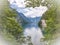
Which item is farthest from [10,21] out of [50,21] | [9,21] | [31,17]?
[50,21]

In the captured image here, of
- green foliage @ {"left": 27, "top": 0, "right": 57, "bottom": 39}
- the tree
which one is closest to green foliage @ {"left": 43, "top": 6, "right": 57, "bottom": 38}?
green foliage @ {"left": 27, "top": 0, "right": 57, "bottom": 39}

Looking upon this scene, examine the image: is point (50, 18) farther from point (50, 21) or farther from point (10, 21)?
point (10, 21)

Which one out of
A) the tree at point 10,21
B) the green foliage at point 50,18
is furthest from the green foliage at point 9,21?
the green foliage at point 50,18

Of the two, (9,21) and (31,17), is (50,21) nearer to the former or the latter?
(31,17)

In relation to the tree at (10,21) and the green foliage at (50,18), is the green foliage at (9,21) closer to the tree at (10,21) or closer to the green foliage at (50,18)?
the tree at (10,21)

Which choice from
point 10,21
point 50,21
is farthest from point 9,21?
point 50,21

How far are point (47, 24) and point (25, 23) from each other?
0.17m

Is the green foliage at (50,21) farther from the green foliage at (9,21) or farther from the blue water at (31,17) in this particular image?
the green foliage at (9,21)

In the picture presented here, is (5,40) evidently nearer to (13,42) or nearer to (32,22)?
(13,42)

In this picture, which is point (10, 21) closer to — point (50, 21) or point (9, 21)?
point (9, 21)

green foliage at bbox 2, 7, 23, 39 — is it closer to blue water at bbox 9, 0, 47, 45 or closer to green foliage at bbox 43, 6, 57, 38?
blue water at bbox 9, 0, 47, 45

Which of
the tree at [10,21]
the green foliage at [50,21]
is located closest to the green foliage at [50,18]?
the green foliage at [50,21]

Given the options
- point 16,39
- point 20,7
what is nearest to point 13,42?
point 16,39

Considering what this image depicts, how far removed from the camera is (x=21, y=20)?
51.7 inches
